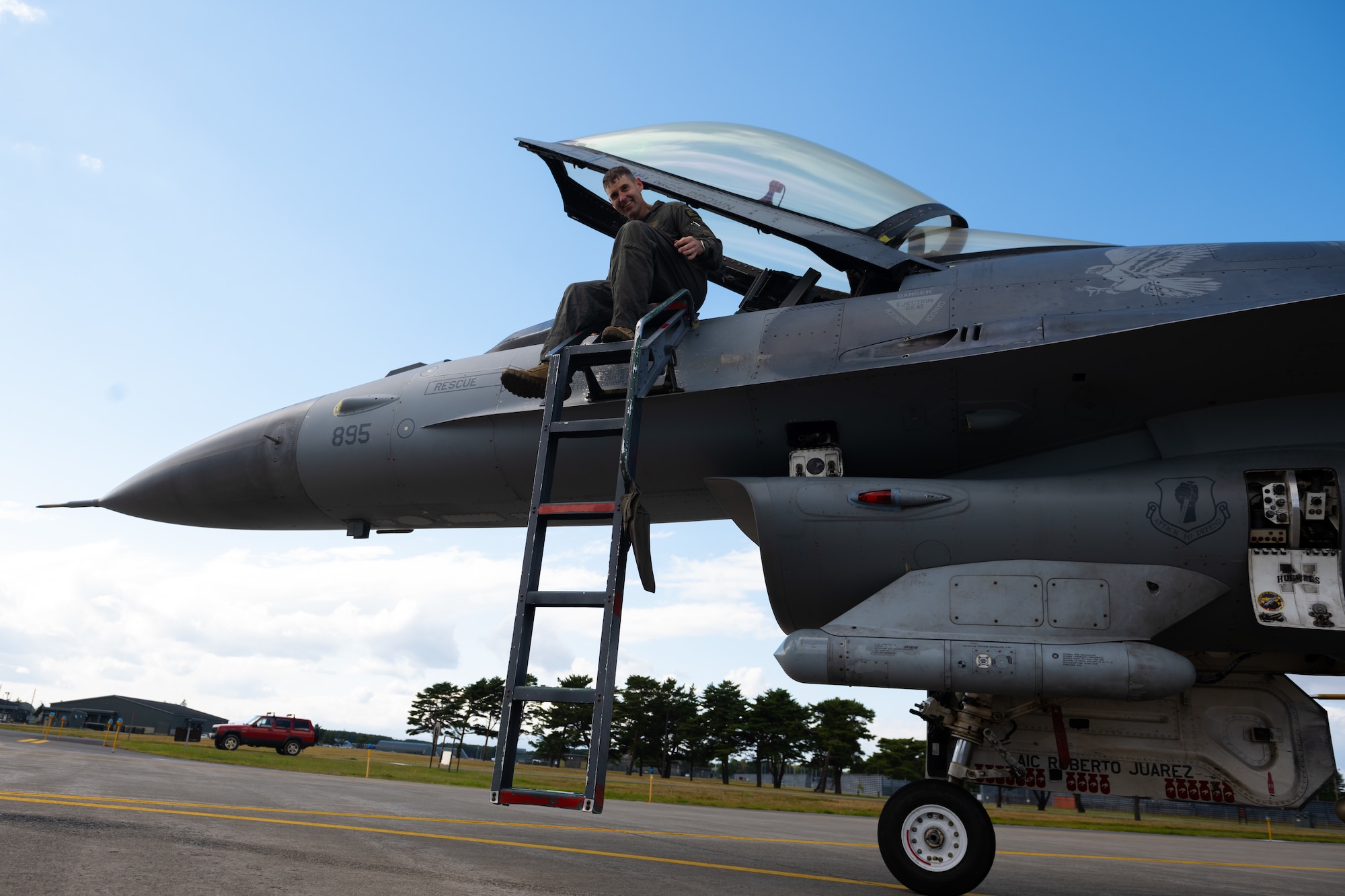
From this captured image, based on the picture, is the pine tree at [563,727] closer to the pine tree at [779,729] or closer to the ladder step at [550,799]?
the pine tree at [779,729]

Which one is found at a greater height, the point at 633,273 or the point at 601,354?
the point at 633,273

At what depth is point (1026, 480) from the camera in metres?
5.07

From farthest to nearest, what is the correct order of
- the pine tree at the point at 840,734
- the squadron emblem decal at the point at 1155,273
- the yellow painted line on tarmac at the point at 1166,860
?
the pine tree at the point at 840,734 < the yellow painted line on tarmac at the point at 1166,860 < the squadron emblem decal at the point at 1155,273

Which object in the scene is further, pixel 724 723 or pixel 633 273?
pixel 724 723

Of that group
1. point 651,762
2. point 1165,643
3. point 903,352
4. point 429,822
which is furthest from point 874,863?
point 651,762

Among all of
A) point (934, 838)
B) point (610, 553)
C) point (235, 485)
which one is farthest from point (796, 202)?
point (235, 485)

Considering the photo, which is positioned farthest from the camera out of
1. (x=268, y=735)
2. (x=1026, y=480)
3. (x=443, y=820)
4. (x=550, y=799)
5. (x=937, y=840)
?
(x=268, y=735)

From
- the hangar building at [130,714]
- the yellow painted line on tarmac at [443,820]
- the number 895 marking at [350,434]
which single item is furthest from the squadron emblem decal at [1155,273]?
the hangar building at [130,714]

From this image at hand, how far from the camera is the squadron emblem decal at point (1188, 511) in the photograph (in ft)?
15.4

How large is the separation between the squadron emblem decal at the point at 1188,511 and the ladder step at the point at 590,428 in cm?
304

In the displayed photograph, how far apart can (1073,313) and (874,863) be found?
14.5 feet

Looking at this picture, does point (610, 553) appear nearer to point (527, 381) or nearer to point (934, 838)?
point (527, 381)

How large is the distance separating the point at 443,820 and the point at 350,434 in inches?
131

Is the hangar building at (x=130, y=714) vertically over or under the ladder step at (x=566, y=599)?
under
